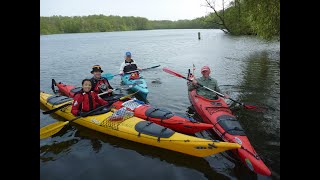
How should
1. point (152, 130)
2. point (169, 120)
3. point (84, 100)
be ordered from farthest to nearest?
point (84, 100), point (169, 120), point (152, 130)

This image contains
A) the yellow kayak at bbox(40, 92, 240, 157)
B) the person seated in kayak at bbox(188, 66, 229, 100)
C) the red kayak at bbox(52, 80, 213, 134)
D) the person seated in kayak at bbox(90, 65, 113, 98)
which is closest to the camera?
the yellow kayak at bbox(40, 92, 240, 157)

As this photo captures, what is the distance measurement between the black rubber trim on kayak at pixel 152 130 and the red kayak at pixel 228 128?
4.51 feet

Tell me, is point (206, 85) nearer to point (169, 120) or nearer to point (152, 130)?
point (169, 120)

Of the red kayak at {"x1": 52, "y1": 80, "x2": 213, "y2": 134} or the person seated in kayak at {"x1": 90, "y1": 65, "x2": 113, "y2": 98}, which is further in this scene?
the person seated in kayak at {"x1": 90, "y1": 65, "x2": 113, "y2": 98}

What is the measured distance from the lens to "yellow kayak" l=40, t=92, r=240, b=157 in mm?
6014

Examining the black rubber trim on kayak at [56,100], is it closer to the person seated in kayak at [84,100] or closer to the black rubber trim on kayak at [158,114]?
the person seated in kayak at [84,100]

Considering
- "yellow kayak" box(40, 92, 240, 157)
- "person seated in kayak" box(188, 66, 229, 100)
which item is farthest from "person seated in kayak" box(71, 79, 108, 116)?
"person seated in kayak" box(188, 66, 229, 100)

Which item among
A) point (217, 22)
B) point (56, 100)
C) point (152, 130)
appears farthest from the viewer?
point (217, 22)

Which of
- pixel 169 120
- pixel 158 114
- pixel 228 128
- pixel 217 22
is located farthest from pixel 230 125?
pixel 217 22

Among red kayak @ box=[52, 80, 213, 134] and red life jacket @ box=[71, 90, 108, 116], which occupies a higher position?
red life jacket @ box=[71, 90, 108, 116]

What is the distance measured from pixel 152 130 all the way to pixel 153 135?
179 mm

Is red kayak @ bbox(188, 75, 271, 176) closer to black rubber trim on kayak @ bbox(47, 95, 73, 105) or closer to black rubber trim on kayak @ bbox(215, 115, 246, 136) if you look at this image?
black rubber trim on kayak @ bbox(215, 115, 246, 136)

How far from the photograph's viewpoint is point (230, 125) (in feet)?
23.0
